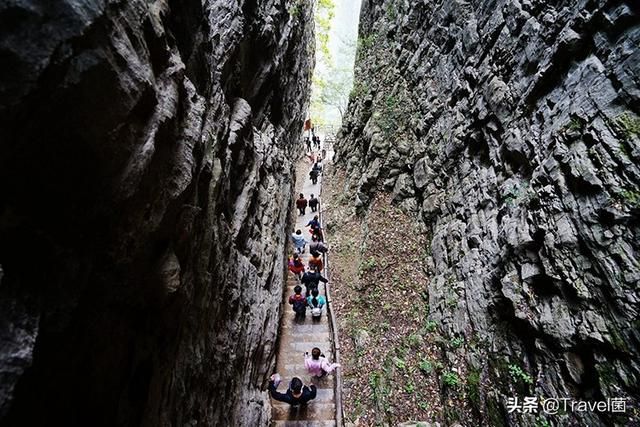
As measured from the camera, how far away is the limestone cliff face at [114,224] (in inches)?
113

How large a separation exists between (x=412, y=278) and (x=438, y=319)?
2153mm

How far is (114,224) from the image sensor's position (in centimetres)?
400

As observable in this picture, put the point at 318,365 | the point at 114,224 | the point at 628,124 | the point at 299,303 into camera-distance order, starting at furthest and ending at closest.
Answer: the point at 299,303
the point at 318,365
the point at 628,124
the point at 114,224

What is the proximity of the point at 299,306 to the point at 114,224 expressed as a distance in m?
9.49

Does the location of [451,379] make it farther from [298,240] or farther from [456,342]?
[298,240]

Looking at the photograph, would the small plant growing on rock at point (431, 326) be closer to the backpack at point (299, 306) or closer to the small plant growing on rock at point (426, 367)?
the small plant growing on rock at point (426, 367)

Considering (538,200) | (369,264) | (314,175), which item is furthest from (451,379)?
(314,175)

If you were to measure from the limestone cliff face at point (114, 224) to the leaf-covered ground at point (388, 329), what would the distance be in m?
3.56

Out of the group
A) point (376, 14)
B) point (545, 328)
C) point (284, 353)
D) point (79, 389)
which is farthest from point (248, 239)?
point (376, 14)

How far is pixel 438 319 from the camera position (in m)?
10.8

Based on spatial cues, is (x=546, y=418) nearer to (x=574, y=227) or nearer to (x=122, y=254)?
(x=574, y=227)

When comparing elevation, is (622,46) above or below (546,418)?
above

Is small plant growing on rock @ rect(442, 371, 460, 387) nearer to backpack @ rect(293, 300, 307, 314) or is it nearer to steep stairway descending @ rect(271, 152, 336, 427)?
steep stairway descending @ rect(271, 152, 336, 427)

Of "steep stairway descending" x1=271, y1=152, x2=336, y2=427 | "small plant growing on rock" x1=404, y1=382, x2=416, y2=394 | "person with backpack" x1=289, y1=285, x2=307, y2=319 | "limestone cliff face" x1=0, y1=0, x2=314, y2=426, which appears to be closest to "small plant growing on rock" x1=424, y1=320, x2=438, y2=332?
"small plant growing on rock" x1=404, y1=382, x2=416, y2=394
